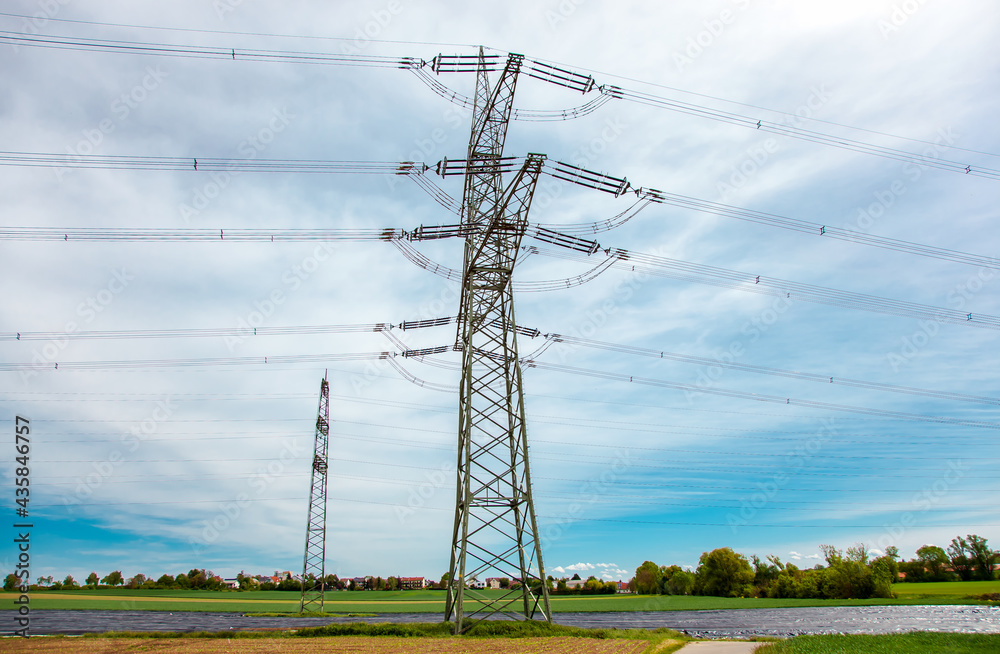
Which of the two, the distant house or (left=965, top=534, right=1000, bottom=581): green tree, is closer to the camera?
(left=965, top=534, right=1000, bottom=581): green tree

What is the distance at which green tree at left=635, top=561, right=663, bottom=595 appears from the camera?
150 metres

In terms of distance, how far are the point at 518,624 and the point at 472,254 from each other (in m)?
18.5

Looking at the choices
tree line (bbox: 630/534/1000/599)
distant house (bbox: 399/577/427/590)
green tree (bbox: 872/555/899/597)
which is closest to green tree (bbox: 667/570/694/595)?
tree line (bbox: 630/534/1000/599)

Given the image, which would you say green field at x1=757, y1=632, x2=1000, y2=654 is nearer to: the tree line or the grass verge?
the grass verge

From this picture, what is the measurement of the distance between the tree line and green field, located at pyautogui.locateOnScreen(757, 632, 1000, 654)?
85.8m

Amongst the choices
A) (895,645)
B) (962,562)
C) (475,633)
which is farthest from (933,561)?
(475,633)

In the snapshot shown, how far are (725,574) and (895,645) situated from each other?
106703 millimetres

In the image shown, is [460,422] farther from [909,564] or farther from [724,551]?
[909,564]

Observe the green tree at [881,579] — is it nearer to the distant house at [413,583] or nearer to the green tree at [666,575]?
the green tree at [666,575]

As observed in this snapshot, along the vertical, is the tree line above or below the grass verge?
below

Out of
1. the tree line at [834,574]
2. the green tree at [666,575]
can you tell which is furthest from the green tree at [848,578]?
the green tree at [666,575]

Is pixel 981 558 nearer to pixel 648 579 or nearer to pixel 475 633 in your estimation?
pixel 648 579

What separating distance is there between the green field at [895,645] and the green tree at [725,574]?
9877 cm

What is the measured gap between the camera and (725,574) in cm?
12106
